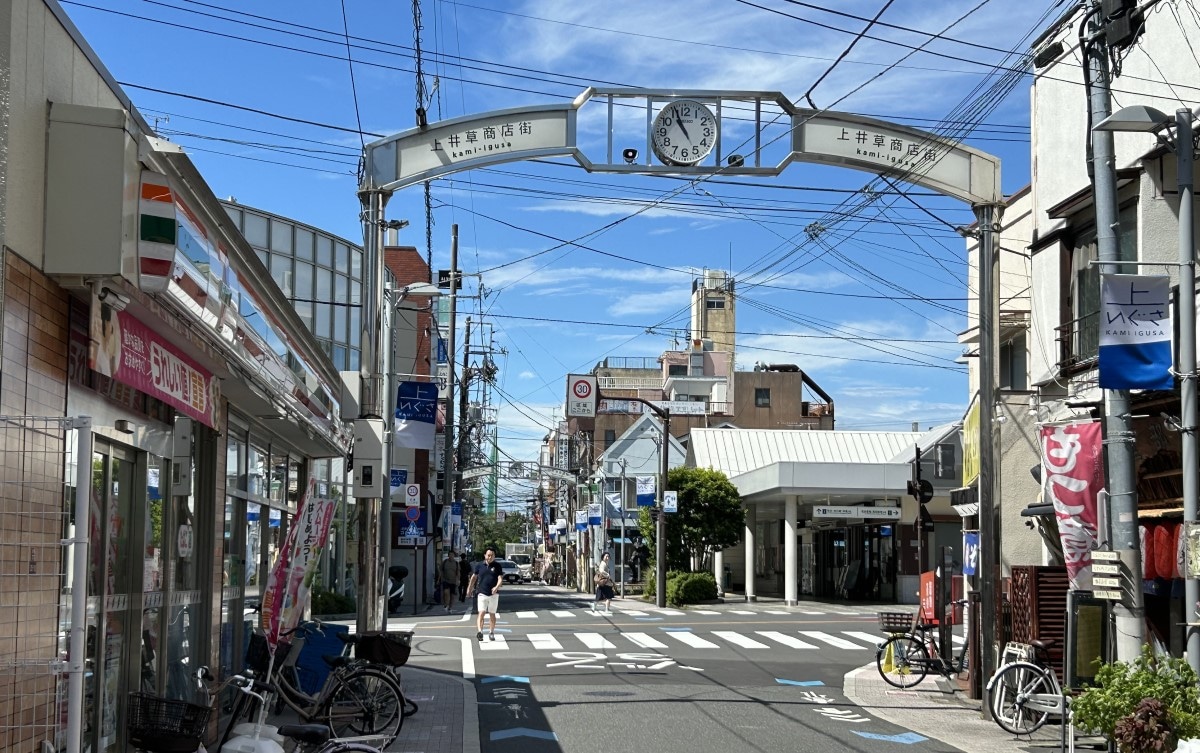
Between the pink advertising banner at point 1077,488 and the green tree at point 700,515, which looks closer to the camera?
the pink advertising banner at point 1077,488

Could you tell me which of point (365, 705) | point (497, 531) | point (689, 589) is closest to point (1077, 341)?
point (365, 705)

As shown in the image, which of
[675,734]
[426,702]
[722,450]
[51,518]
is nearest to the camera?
[51,518]

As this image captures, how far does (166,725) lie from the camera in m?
7.40

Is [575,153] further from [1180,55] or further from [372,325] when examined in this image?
[1180,55]

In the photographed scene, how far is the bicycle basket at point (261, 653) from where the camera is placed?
38.4 feet

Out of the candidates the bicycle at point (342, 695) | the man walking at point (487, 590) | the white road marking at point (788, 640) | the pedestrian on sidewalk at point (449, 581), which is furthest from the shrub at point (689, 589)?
the bicycle at point (342, 695)

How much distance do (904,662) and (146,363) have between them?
1296 cm

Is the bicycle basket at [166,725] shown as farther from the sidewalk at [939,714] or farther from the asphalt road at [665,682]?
the sidewalk at [939,714]

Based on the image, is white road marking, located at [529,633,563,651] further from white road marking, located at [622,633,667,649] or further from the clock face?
the clock face

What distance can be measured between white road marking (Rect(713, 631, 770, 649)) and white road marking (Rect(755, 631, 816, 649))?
56 centimetres

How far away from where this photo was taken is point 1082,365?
52.9ft

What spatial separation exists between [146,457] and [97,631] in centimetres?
185

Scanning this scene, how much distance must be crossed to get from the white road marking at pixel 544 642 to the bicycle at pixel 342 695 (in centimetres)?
1076

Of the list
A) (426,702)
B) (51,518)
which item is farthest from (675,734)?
(51,518)
